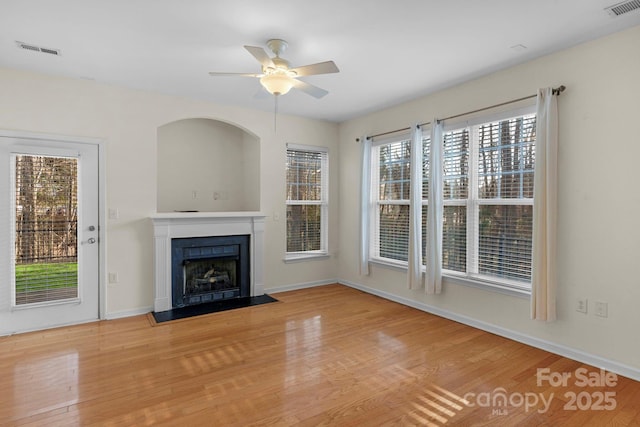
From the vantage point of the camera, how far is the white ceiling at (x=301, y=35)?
7.73ft

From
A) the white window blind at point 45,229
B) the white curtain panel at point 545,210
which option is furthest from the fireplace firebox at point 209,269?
the white curtain panel at point 545,210

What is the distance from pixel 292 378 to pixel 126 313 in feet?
8.20

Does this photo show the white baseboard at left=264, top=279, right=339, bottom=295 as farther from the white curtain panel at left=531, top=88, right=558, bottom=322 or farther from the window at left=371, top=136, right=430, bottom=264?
the white curtain panel at left=531, top=88, right=558, bottom=322

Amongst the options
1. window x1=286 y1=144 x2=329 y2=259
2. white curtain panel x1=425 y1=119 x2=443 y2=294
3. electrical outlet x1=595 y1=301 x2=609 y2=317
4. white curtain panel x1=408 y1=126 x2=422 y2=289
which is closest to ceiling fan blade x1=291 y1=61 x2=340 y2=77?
white curtain panel x1=425 y1=119 x2=443 y2=294

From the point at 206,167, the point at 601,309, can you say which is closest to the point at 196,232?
the point at 206,167

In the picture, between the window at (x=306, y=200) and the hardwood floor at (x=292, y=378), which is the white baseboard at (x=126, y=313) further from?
the window at (x=306, y=200)

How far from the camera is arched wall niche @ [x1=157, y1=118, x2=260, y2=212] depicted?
5.02 meters

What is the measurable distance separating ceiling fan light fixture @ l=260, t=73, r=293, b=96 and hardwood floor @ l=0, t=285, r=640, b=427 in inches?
89.0

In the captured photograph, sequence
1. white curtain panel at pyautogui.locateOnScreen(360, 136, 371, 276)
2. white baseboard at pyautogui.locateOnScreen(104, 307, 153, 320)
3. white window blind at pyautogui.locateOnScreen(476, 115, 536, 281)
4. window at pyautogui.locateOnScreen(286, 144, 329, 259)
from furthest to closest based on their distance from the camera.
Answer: window at pyautogui.locateOnScreen(286, 144, 329, 259) → white curtain panel at pyautogui.locateOnScreen(360, 136, 371, 276) → white baseboard at pyautogui.locateOnScreen(104, 307, 153, 320) → white window blind at pyautogui.locateOnScreen(476, 115, 536, 281)

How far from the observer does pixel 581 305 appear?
9.50 ft

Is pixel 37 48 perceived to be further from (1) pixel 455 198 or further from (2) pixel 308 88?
(1) pixel 455 198

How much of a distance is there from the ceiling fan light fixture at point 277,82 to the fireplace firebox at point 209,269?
7.88 ft

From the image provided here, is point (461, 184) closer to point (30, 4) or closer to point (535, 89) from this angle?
point (535, 89)

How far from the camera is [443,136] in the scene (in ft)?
13.1
